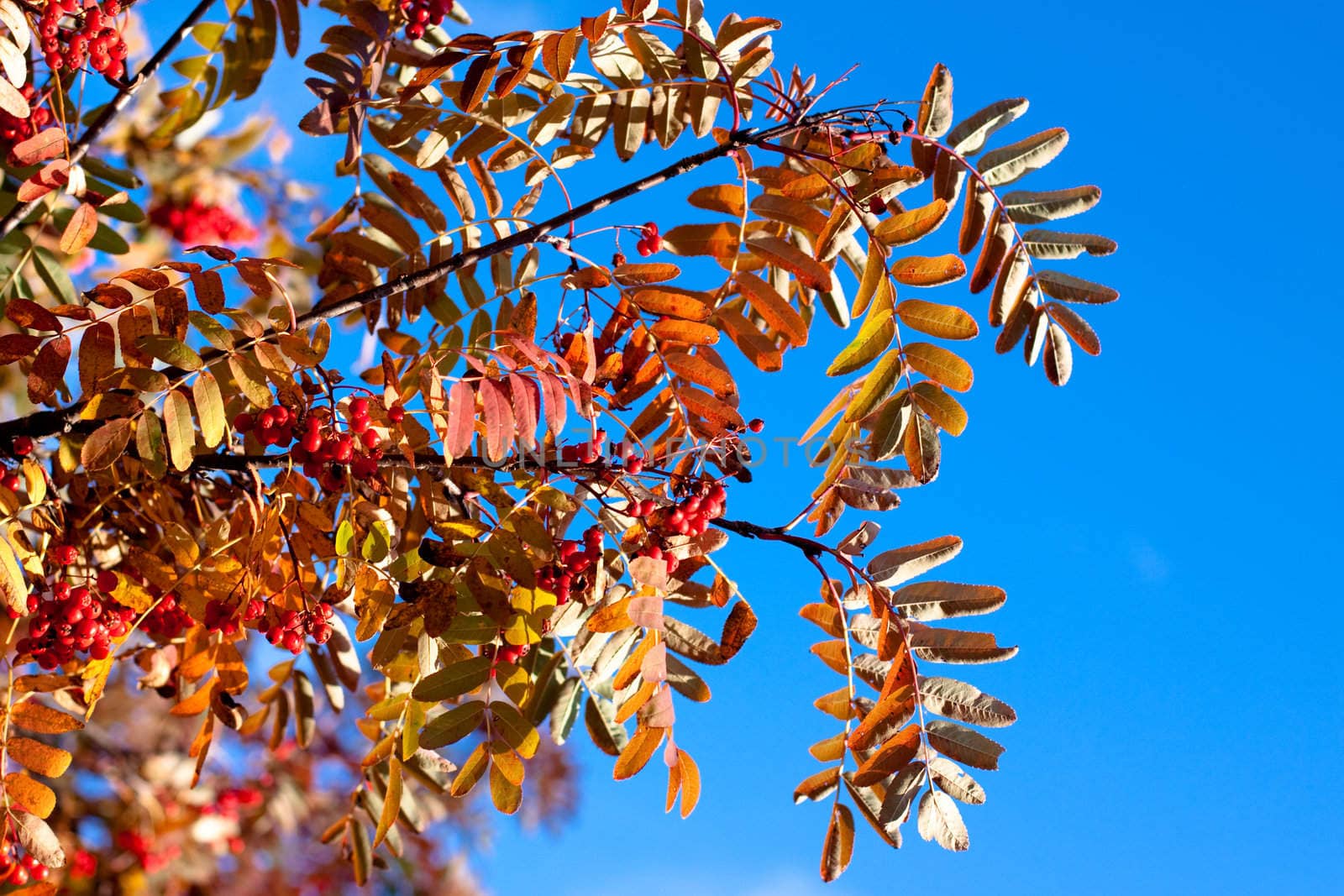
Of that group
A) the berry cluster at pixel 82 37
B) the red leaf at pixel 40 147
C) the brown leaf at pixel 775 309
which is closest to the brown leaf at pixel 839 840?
the brown leaf at pixel 775 309

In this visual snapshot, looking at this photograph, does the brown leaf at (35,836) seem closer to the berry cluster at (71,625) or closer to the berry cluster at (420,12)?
the berry cluster at (71,625)

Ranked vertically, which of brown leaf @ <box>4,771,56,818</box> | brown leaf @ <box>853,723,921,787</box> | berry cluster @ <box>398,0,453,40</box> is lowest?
brown leaf @ <box>4,771,56,818</box>

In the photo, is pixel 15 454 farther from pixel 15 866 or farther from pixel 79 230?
pixel 15 866

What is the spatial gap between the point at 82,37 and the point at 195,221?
298 centimetres

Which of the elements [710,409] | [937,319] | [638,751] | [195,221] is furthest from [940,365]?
[195,221]

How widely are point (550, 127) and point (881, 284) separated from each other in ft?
2.48

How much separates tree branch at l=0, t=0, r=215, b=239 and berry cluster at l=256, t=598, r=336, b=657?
0.91 m

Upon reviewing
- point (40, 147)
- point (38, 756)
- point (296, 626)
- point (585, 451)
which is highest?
point (40, 147)

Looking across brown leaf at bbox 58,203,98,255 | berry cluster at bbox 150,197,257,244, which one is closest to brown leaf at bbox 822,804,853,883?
brown leaf at bbox 58,203,98,255

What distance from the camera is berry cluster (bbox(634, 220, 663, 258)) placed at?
2088 millimetres

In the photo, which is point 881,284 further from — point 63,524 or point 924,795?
point 63,524

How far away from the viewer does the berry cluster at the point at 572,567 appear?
1.69 m

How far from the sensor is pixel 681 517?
5.48 ft

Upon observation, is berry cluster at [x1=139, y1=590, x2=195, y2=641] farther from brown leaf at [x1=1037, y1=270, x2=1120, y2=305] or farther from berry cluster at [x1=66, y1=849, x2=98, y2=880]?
berry cluster at [x1=66, y1=849, x2=98, y2=880]
